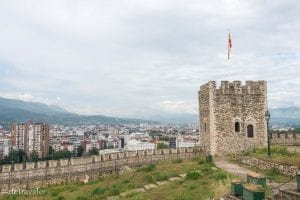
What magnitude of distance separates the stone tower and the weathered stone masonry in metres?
2.39

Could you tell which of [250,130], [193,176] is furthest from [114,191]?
[250,130]

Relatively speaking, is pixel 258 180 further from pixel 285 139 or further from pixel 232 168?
pixel 285 139

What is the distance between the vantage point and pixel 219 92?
22297 mm

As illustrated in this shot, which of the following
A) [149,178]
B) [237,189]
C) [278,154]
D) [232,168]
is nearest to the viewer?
[237,189]

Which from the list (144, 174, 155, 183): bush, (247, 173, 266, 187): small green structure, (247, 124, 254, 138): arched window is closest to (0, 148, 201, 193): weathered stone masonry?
(247, 124, 254, 138): arched window

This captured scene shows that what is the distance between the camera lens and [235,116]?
73.2 ft

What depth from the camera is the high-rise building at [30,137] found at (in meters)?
116

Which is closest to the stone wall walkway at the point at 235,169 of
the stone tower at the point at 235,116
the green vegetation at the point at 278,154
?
the green vegetation at the point at 278,154

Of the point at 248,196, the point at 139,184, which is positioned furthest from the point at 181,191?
the point at 248,196

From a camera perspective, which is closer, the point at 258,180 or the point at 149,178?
the point at 258,180

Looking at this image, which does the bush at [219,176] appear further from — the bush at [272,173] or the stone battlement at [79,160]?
the stone battlement at [79,160]

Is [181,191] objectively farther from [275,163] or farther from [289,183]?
[275,163]

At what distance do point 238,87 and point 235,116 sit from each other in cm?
185

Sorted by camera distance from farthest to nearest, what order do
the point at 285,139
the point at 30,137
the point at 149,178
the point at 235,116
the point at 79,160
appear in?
the point at 30,137 < the point at 285,139 < the point at 235,116 < the point at 79,160 < the point at 149,178
